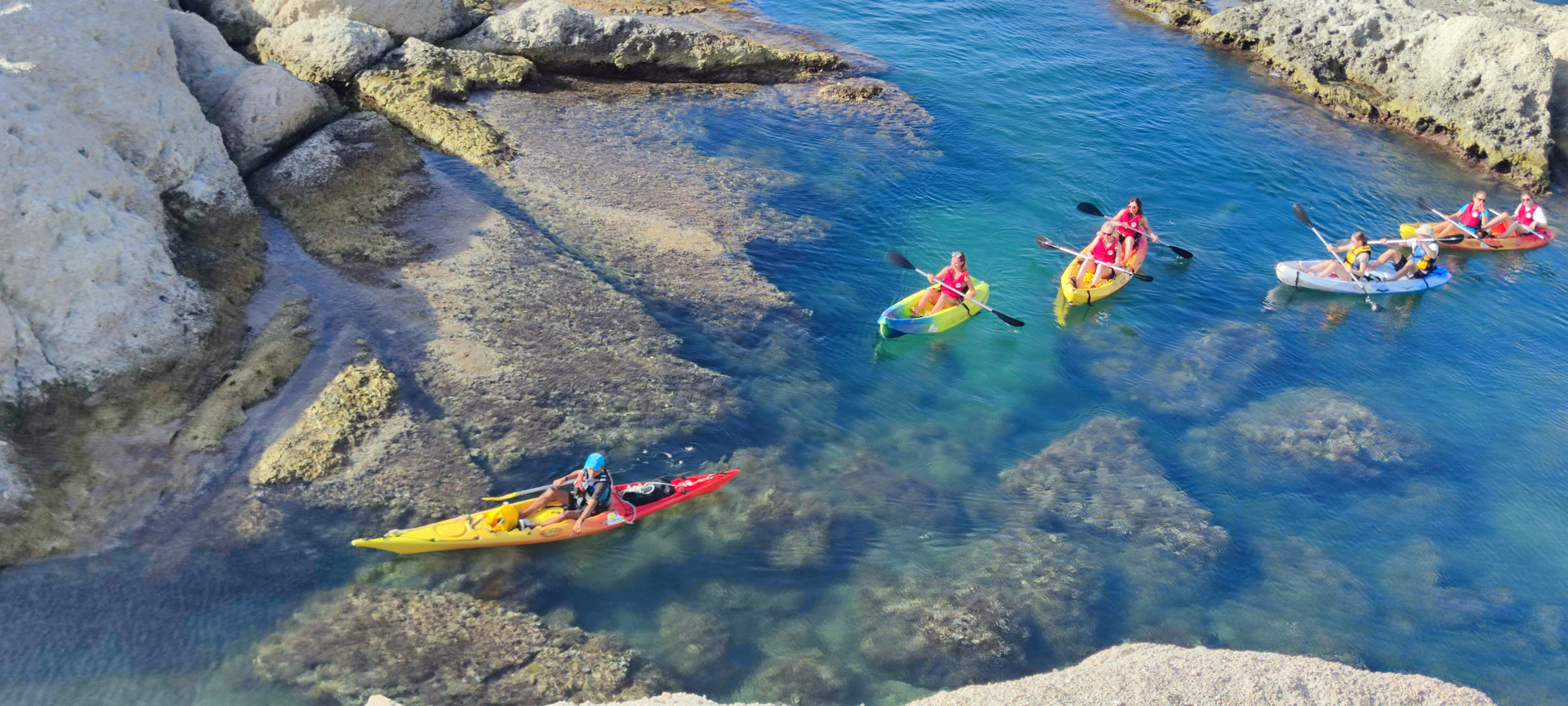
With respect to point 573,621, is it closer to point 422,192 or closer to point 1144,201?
point 422,192

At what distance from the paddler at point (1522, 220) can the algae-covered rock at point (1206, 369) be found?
857 centimetres

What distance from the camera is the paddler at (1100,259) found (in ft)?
60.6

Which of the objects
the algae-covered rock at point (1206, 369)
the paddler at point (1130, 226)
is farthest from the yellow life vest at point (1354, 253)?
→ the paddler at point (1130, 226)

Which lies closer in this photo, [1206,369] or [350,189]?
[1206,369]

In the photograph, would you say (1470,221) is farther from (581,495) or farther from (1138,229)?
(581,495)

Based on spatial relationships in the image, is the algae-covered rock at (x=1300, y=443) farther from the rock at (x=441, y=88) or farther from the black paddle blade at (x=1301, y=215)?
the rock at (x=441, y=88)

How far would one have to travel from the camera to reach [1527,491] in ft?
48.4

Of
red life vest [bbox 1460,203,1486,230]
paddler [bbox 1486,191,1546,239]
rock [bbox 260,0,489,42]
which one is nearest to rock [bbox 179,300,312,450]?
rock [bbox 260,0,489,42]

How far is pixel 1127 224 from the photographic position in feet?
63.3

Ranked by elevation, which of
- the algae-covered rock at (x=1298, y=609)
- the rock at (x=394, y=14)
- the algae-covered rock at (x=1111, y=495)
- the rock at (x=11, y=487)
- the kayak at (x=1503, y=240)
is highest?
the rock at (x=394, y=14)

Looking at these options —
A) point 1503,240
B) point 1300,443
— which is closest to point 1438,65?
point 1503,240

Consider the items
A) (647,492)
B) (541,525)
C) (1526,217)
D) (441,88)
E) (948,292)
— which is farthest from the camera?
(1526,217)

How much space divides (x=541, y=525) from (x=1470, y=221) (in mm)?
22422

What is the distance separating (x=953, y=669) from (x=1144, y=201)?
15.1 meters
